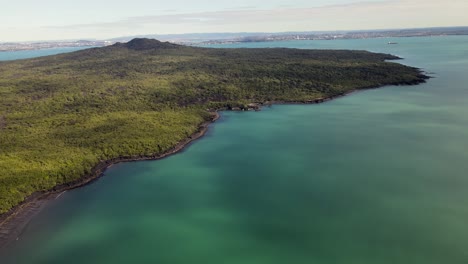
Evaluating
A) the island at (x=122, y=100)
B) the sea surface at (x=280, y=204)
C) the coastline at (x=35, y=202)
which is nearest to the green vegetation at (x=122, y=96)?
the island at (x=122, y=100)

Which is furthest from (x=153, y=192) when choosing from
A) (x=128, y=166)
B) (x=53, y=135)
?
(x=53, y=135)

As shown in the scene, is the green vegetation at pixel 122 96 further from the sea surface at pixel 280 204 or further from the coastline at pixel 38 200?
the sea surface at pixel 280 204

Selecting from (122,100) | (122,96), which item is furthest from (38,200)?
(122,96)

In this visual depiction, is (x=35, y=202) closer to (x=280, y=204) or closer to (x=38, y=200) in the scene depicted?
(x=38, y=200)

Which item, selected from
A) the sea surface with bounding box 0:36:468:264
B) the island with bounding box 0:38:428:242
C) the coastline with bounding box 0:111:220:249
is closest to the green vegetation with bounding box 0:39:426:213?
the island with bounding box 0:38:428:242

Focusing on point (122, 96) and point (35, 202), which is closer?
point (35, 202)
